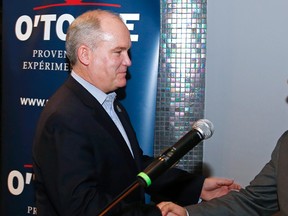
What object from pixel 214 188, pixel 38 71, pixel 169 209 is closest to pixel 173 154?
pixel 169 209

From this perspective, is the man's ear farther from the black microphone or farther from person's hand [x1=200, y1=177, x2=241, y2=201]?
person's hand [x1=200, y1=177, x2=241, y2=201]

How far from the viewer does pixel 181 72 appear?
2.76 metres

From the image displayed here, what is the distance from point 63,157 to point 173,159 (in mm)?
520

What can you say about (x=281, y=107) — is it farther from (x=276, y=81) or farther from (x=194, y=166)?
(x=194, y=166)

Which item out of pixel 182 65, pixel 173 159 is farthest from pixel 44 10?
pixel 173 159

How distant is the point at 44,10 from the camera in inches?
104

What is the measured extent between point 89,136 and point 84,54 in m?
0.38

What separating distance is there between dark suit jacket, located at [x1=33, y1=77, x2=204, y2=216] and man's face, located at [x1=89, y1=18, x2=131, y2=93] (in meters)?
0.11

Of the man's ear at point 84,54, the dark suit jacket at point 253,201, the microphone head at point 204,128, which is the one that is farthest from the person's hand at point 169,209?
the man's ear at point 84,54

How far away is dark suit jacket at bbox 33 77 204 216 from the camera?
5.30ft

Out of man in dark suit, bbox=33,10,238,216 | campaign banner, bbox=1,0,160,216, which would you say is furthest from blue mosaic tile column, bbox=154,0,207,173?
man in dark suit, bbox=33,10,238,216

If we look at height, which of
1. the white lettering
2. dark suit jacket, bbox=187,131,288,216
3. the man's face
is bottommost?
the white lettering

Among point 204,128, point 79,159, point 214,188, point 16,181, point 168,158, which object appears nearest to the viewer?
point 168,158

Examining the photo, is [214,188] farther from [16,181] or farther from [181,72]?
[16,181]
